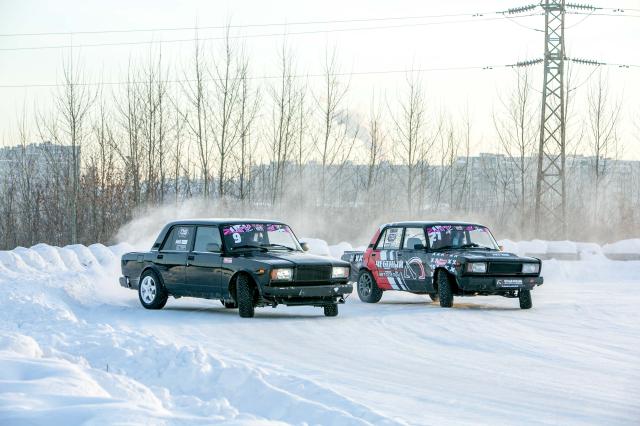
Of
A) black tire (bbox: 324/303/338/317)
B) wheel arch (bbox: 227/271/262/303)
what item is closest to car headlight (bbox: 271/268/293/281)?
wheel arch (bbox: 227/271/262/303)

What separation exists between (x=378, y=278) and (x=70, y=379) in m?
12.7

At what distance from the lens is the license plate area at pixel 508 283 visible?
18.4 m

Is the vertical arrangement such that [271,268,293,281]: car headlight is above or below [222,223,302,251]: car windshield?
below

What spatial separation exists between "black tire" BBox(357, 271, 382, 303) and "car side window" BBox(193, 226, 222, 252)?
4291 mm

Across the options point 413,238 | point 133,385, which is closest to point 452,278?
point 413,238

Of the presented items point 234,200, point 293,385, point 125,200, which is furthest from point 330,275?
point 125,200

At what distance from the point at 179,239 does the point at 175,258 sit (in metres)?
0.43

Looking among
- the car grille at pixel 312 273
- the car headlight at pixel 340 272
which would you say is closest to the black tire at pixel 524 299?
the car headlight at pixel 340 272

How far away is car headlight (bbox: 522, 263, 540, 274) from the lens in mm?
18750

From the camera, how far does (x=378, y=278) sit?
20.6 meters

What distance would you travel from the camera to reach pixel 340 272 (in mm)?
16969

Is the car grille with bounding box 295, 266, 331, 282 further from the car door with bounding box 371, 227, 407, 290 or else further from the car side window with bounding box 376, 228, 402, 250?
the car side window with bounding box 376, 228, 402, 250

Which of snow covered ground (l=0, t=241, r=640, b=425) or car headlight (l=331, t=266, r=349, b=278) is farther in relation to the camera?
car headlight (l=331, t=266, r=349, b=278)

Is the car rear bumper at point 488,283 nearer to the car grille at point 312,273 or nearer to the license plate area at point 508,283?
the license plate area at point 508,283
